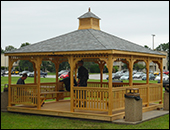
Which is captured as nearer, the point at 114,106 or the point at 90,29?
the point at 114,106

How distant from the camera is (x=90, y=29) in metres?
14.6

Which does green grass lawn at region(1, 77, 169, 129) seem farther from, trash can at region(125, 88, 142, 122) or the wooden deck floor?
trash can at region(125, 88, 142, 122)

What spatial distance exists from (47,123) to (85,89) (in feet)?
6.35

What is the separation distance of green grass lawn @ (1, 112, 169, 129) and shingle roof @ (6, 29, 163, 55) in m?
2.74

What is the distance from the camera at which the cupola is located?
48.3ft

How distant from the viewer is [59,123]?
11.2 m

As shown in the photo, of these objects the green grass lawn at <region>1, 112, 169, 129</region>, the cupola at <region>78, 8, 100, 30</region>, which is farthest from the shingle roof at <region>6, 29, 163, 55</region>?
the green grass lawn at <region>1, 112, 169, 129</region>

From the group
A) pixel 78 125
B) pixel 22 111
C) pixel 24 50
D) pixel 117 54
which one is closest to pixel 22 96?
pixel 22 111

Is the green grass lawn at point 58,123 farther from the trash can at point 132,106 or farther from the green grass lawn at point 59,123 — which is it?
the trash can at point 132,106

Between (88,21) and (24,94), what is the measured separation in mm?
4545

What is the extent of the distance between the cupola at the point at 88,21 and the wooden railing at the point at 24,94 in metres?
3.87

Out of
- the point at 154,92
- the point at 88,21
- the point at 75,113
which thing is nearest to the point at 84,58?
the point at 88,21

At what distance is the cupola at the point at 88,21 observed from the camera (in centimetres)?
1471

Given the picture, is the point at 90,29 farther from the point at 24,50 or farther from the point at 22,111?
the point at 22,111
